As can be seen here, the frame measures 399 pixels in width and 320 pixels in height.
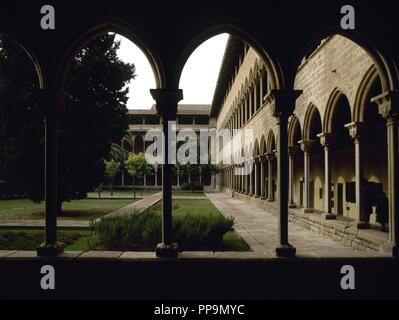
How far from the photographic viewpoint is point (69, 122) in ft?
45.8

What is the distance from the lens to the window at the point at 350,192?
11.1 m

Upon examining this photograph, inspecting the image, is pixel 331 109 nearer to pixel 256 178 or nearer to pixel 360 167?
pixel 360 167

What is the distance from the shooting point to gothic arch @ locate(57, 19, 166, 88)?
17.4 feet

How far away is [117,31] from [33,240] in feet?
20.4

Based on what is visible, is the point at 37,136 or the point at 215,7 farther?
the point at 37,136

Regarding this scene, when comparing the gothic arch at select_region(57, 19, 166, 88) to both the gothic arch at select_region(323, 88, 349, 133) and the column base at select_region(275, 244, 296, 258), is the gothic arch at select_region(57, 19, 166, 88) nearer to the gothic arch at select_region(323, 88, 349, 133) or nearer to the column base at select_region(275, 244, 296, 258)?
the column base at select_region(275, 244, 296, 258)

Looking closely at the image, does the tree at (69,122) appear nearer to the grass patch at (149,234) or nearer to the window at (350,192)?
the grass patch at (149,234)

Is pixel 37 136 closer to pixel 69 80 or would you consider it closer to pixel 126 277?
pixel 69 80

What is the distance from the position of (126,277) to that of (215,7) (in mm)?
4107

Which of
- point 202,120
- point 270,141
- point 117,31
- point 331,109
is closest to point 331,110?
point 331,109

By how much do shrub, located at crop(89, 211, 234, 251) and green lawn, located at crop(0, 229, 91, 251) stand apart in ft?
1.88

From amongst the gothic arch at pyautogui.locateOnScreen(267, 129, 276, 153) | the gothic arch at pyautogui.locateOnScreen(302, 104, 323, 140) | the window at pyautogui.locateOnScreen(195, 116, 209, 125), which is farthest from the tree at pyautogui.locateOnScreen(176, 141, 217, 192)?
the gothic arch at pyautogui.locateOnScreen(302, 104, 323, 140)
